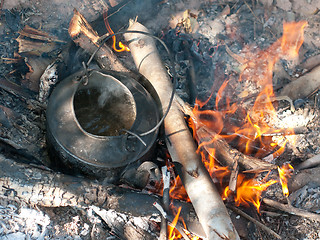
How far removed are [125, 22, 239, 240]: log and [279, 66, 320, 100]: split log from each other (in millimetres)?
2167

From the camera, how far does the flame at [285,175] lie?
13.7 feet

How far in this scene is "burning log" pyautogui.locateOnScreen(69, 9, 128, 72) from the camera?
469cm

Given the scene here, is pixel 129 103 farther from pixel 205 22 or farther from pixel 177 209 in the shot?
pixel 205 22

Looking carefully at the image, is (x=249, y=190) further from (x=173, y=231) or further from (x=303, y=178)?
(x=173, y=231)

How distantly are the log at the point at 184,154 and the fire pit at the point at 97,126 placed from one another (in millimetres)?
440

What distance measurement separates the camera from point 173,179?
13.7ft

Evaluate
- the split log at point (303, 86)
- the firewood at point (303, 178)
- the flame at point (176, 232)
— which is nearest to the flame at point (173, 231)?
the flame at point (176, 232)

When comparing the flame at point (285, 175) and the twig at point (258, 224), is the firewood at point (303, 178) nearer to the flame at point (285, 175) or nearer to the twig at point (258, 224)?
the flame at point (285, 175)

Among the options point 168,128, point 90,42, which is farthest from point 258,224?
point 90,42

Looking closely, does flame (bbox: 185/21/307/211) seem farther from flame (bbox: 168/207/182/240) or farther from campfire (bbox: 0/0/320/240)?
flame (bbox: 168/207/182/240)

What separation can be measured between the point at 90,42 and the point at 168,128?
1897 millimetres

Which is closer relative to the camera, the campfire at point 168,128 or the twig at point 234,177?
the campfire at point 168,128

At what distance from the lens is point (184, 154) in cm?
402

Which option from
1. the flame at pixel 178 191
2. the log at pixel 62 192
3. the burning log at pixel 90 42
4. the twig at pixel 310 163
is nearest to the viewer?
the log at pixel 62 192
